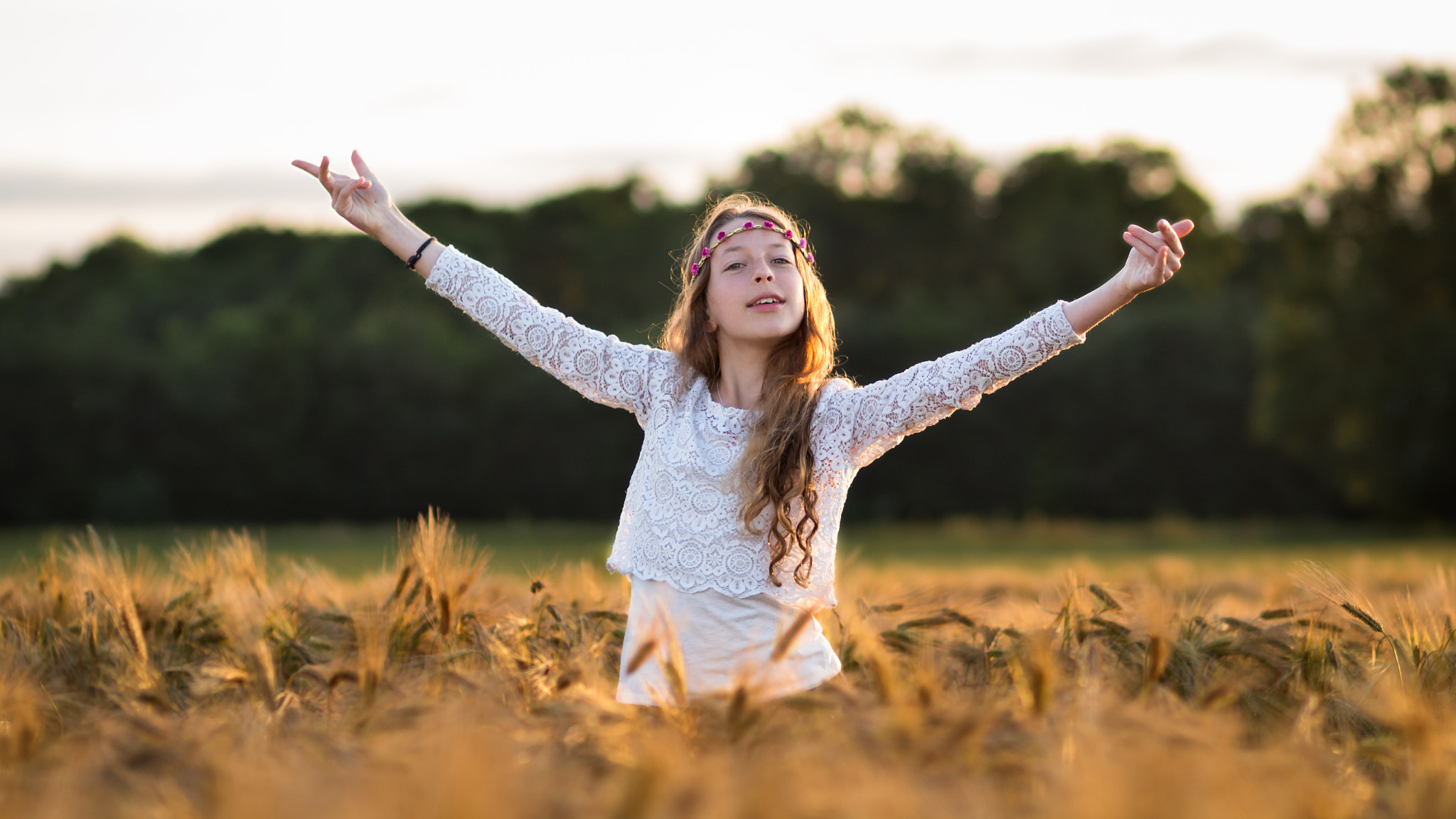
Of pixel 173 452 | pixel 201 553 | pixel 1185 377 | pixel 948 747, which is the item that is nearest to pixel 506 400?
pixel 173 452

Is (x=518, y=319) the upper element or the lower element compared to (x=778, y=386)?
upper

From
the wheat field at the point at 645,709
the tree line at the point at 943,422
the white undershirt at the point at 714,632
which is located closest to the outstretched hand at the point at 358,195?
the wheat field at the point at 645,709

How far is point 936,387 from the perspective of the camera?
3.36m

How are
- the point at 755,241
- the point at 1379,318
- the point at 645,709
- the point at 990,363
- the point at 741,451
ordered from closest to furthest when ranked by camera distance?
1. the point at 645,709
2. the point at 990,363
3. the point at 741,451
4. the point at 755,241
5. the point at 1379,318

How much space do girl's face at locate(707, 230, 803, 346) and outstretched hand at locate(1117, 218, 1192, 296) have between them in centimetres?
96

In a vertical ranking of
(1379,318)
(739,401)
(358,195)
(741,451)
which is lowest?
(741,451)

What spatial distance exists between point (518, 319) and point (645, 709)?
5.41 feet

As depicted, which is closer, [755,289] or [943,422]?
[755,289]

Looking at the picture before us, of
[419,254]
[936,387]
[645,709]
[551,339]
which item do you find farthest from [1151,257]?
[419,254]

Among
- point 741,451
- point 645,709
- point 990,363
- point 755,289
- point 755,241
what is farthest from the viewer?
A: point 755,241

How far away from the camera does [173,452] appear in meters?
27.9

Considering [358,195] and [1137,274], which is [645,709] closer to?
[1137,274]

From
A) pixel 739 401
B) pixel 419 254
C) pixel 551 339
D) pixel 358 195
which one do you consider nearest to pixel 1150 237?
pixel 739 401

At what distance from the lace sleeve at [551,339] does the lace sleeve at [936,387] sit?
0.65m
